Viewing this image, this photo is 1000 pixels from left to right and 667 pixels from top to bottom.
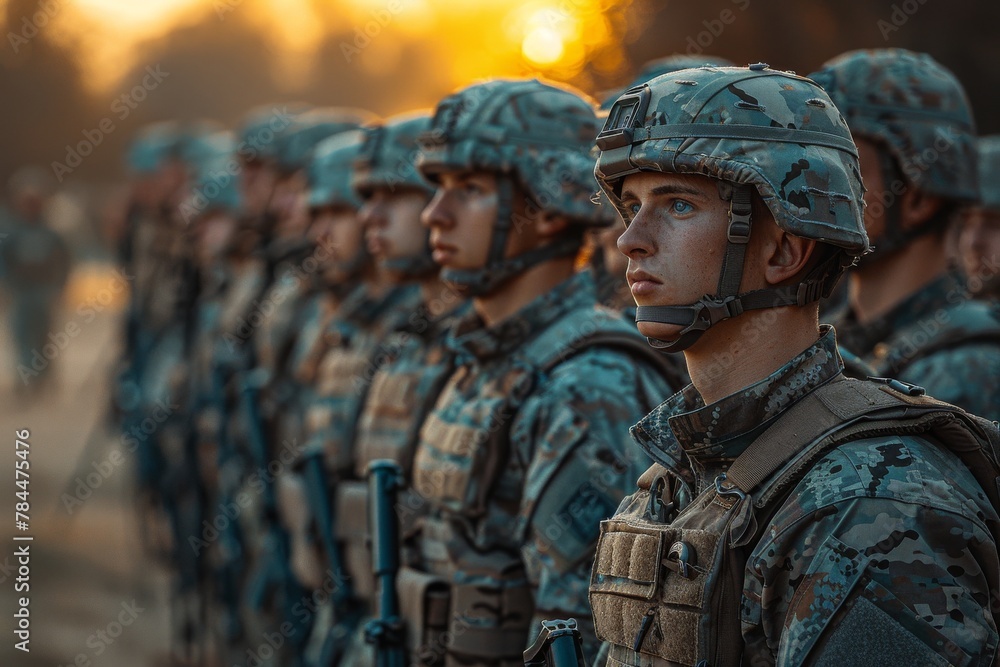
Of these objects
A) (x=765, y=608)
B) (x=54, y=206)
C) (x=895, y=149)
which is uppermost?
(x=54, y=206)

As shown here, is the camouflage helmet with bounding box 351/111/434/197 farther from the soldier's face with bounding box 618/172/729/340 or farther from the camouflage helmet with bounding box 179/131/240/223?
the camouflage helmet with bounding box 179/131/240/223

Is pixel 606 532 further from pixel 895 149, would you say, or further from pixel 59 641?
pixel 59 641

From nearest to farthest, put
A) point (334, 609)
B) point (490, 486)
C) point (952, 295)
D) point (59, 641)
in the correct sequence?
point (490, 486) → point (952, 295) → point (334, 609) → point (59, 641)

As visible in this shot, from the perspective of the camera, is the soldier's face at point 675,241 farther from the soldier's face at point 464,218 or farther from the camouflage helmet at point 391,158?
the camouflage helmet at point 391,158

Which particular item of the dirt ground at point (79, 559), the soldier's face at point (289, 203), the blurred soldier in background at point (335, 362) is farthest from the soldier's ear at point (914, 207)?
the dirt ground at point (79, 559)

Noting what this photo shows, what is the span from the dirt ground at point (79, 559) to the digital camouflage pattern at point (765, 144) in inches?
387

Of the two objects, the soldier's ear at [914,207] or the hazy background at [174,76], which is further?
the hazy background at [174,76]

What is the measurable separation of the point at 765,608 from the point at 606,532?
64 centimetres

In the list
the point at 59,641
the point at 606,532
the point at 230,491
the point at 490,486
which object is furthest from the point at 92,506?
the point at 606,532

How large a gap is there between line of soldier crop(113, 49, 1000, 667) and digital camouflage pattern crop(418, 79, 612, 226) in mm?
13

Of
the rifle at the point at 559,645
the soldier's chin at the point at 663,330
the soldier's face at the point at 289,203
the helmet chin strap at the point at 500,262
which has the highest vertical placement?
the soldier's face at the point at 289,203

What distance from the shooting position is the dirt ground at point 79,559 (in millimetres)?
12859

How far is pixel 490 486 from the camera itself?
5.25 meters

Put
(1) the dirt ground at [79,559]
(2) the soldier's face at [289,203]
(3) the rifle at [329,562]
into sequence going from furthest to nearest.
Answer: (1) the dirt ground at [79,559]
(2) the soldier's face at [289,203]
(3) the rifle at [329,562]
